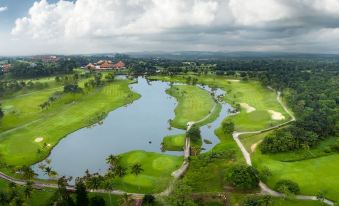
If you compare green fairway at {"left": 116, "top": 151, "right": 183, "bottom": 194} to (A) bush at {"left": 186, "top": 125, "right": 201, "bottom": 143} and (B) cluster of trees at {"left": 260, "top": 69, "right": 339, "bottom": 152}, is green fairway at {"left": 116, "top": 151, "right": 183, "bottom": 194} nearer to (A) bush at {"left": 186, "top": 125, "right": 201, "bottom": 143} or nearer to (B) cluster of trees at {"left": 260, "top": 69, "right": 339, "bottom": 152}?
(A) bush at {"left": 186, "top": 125, "right": 201, "bottom": 143}

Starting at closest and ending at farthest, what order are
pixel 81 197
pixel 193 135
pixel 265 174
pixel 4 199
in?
pixel 4 199 → pixel 81 197 → pixel 265 174 → pixel 193 135

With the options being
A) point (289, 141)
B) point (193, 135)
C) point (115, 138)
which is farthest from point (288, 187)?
point (115, 138)

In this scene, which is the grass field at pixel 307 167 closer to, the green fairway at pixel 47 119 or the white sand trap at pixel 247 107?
the white sand trap at pixel 247 107

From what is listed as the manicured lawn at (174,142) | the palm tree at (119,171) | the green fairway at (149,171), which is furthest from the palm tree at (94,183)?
the manicured lawn at (174,142)

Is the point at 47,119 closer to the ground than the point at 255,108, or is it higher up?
closer to the ground

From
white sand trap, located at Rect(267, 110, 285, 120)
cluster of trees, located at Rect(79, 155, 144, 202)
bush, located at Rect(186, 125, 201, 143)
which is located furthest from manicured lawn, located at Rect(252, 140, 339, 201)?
white sand trap, located at Rect(267, 110, 285, 120)

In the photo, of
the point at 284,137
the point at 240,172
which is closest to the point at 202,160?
the point at 240,172

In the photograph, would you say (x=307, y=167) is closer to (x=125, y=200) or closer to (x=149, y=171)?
(x=149, y=171)
